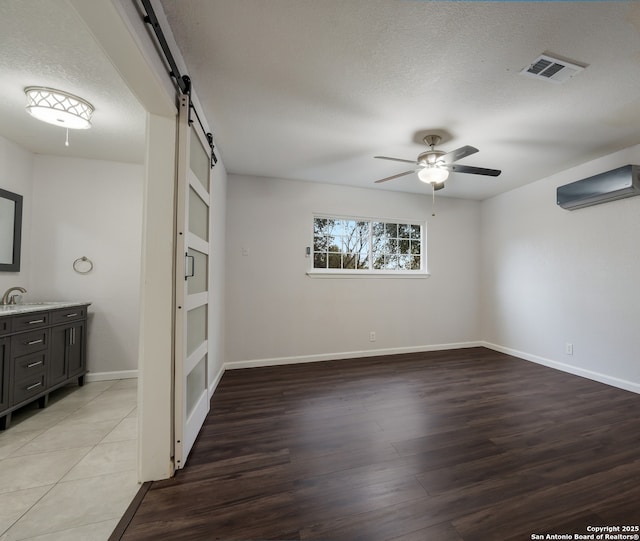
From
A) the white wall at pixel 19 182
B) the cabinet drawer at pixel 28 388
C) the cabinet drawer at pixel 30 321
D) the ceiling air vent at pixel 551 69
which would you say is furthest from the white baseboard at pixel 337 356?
the ceiling air vent at pixel 551 69

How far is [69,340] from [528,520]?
381 centimetres

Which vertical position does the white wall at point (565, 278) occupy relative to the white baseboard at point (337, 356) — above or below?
above

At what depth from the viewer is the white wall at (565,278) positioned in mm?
2846

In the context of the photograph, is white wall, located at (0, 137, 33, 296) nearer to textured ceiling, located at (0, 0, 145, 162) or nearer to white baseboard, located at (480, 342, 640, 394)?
textured ceiling, located at (0, 0, 145, 162)

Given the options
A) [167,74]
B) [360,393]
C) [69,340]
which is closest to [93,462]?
[69,340]

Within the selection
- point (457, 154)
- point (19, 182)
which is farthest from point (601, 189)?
point (19, 182)

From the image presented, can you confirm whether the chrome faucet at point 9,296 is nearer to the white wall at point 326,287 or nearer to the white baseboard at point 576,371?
the white wall at point 326,287

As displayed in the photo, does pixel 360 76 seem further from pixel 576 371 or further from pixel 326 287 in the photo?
pixel 576 371

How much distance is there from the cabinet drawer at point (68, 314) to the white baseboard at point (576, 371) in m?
5.68

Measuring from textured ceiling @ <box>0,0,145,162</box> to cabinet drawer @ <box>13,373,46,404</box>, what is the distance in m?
2.19

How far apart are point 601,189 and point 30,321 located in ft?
18.6

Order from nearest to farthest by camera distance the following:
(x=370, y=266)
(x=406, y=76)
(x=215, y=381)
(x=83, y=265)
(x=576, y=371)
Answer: (x=406, y=76) < (x=215, y=381) < (x=83, y=265) < (x=576, y=371) < (x=370, y=266)

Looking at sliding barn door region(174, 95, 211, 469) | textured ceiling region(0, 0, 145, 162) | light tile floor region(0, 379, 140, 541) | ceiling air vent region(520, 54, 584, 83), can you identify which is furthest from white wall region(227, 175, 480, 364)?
ceiling air vent region(520, 54, 584, 83)

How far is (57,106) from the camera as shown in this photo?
196 centimetres
